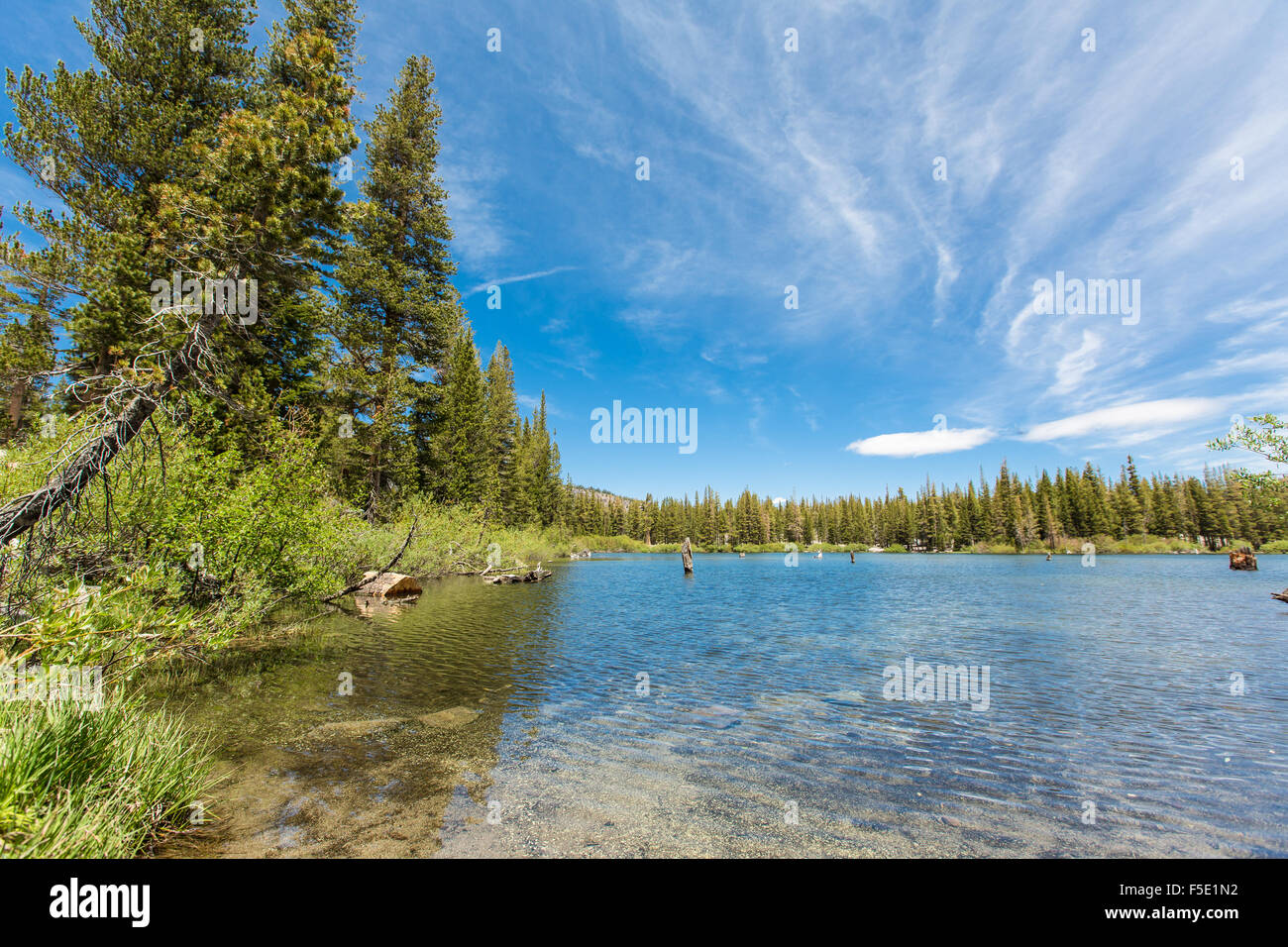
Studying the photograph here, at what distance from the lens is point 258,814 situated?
5.64m

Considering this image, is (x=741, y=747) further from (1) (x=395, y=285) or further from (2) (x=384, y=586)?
(1) (x=395, y=285)

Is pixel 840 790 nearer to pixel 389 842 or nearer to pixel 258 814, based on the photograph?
pixel 389 842

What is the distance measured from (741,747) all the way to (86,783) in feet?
26.6

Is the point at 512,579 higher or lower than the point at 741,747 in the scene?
lower

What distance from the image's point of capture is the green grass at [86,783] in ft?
12.2

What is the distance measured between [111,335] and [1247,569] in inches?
3514

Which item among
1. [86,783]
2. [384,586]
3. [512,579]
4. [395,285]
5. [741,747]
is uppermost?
[395,285]

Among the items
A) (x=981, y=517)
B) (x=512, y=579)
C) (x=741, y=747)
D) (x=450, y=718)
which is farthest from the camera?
(x=981, y=517)

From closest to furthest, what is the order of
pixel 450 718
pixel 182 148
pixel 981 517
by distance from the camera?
pixel 450 718, pixel 182 148, pixel 981 517

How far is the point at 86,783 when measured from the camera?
4609 millimetres

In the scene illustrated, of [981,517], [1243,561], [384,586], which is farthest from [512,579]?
[981,517]

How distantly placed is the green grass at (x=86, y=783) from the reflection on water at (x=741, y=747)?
0.52m

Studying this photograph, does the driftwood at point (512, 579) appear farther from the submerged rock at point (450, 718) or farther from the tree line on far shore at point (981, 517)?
the tree line on far shore at point (981, 517)

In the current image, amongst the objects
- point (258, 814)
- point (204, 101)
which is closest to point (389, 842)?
point (258, 814)
